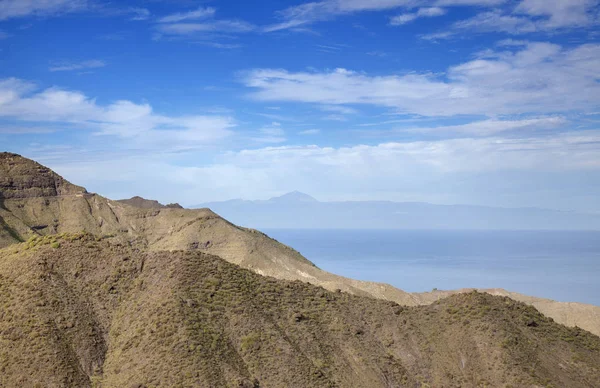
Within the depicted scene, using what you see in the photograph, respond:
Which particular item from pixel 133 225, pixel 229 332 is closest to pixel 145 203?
pixel 133 225

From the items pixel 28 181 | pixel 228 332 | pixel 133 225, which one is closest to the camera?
pixel 228 332

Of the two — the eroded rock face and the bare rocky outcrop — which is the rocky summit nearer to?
the eroded rock face

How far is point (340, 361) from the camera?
128ft

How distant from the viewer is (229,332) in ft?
125

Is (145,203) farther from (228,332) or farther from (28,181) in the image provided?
(228,332)

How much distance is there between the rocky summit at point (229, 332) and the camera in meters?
34.9

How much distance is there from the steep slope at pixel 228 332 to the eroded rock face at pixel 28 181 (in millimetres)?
73825

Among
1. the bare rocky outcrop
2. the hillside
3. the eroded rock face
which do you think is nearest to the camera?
the hillside

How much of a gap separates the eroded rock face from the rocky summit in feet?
243

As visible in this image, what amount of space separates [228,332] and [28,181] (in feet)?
288

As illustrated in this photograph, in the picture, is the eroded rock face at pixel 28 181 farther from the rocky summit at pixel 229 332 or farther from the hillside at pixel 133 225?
the rocky summit at pixel 229 332

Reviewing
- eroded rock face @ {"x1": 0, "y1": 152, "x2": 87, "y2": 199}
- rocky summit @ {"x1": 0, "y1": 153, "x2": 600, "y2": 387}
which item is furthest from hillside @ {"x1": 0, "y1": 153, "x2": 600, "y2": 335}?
rocky summit @ {"x1": 0, "y1": 153, "x2": 600, "y2": 387}

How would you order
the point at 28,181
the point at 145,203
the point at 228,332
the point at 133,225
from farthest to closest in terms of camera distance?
the point at 145,203 → the point at 133,225 → the point at 28,181 → the point at 228,332

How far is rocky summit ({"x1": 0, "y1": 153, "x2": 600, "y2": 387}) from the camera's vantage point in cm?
3494
